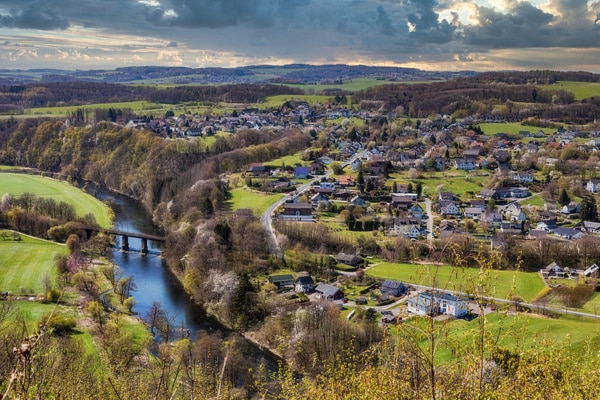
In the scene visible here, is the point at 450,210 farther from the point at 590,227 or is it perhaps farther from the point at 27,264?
the point at 27,264

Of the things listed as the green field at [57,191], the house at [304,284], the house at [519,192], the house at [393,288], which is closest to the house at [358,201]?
the house at [519,192]

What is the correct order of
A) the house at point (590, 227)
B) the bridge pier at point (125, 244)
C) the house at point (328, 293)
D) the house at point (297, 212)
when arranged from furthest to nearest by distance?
1. the house at point (297, 212)
2. the bridge pier at point (125, 244)
3. the house at point (590, 227)
4. the house at point (328, 293)

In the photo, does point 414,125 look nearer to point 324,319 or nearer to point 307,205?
point 307,205

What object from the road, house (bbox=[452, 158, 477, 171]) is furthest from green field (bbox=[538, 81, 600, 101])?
the road

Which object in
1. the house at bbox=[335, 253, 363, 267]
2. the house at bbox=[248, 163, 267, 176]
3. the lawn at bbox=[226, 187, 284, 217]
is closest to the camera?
the house at bbox=[335, 253, 363, 267]

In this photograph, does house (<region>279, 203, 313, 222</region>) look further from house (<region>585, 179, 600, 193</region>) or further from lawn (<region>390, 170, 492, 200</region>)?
house (<region>585, 179, 600, 193</region>)

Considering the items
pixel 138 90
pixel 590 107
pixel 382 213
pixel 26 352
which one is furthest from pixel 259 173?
pixel 138 90

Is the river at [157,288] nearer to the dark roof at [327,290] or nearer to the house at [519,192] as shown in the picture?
the dark roof at [327,290]

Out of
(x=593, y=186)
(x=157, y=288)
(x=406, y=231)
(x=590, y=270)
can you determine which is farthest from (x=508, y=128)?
(x=157, y=288)
